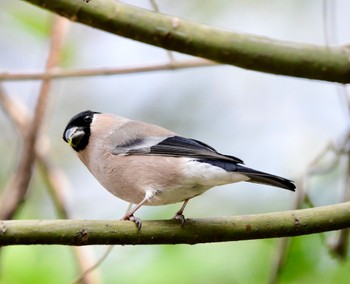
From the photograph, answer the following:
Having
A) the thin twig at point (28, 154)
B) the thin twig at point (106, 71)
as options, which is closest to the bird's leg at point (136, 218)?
the thin twig at point (106, 71)

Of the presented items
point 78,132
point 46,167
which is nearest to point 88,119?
point 78,132

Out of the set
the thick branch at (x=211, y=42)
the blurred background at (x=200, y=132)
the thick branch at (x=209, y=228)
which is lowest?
the blurred background at (x=200, y=132)

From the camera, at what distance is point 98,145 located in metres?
2.79

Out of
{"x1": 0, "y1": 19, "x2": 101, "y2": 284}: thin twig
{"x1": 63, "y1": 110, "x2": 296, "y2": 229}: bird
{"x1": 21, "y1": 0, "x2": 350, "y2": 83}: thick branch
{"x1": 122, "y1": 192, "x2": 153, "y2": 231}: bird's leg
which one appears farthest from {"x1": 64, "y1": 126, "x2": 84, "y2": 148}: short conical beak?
{"x1": 0, "y1": 19, "x2": 101, "y2": 284}: thin twig

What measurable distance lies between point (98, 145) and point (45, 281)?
799 mm

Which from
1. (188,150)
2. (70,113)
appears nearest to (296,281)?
(188,150)

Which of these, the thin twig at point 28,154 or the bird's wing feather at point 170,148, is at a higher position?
the bird's wing feather at point 170,148

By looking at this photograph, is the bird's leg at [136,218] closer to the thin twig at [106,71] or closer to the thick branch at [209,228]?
the thick branch at [209,228]

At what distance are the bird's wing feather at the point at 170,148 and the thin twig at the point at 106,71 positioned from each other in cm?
56

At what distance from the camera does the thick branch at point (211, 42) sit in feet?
7.45

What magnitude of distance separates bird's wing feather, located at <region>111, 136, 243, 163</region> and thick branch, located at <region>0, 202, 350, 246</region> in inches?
15.7

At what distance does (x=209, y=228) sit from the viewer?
2.13 m

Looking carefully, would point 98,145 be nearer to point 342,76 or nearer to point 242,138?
point 342,76

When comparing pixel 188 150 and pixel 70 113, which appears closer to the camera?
pixel 188 150
